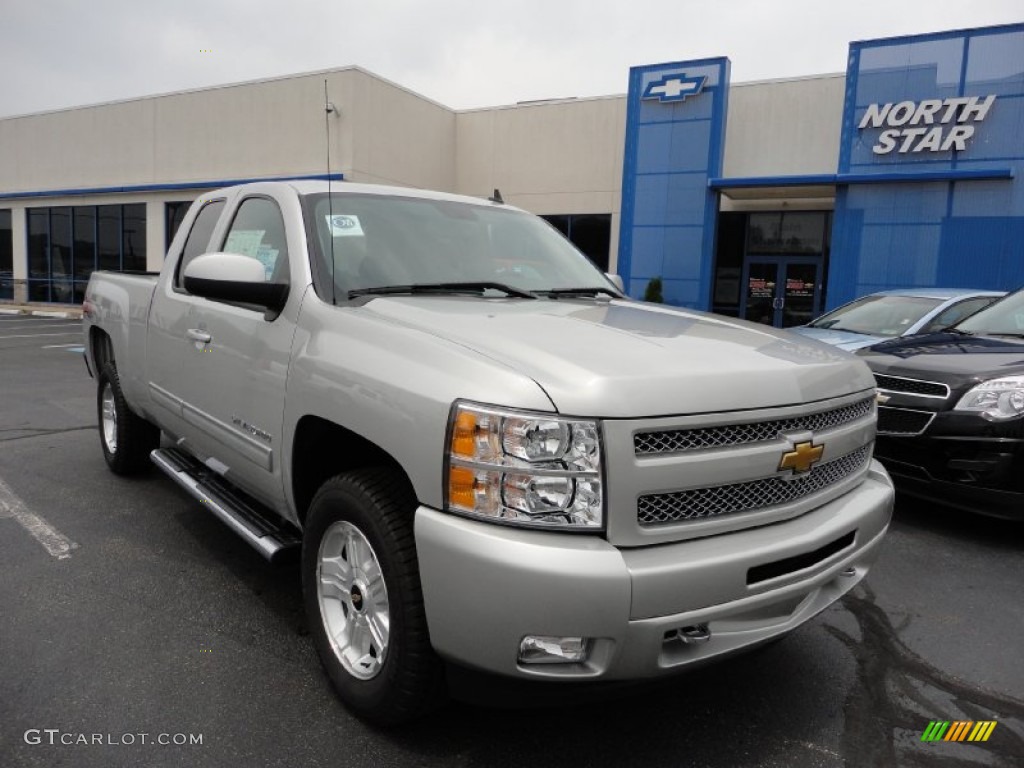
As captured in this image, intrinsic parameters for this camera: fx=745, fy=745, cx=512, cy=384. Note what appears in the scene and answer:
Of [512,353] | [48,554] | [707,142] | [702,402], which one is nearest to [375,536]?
[512,353]

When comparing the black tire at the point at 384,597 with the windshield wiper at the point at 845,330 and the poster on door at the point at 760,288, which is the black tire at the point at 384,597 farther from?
the poster on door at the point at 760,288

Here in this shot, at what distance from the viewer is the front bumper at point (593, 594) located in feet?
A: 6.14

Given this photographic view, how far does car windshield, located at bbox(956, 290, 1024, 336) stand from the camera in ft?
17.2

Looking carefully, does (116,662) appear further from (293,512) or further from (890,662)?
(890,662)

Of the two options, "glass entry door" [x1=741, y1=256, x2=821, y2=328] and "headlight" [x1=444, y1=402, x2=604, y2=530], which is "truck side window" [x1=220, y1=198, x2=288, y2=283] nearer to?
"headlight" [x1=444, y1=402, x2=604, y2=530]

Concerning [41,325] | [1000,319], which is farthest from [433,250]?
[41,325]

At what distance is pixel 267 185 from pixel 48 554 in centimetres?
220

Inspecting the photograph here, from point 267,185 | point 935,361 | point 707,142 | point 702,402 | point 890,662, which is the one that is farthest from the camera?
point 707,142

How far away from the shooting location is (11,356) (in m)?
12.4

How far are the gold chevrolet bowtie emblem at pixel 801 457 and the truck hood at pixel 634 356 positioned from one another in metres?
0.16

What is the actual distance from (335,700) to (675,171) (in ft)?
52.5

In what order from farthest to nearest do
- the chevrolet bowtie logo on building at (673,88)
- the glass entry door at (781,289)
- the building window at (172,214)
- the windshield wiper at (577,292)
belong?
the building window at (172,214) → the glass entry door at (781,289) → the chevrolet bowtie logo on building at (673,88) → the windshield wiper at (577,292)

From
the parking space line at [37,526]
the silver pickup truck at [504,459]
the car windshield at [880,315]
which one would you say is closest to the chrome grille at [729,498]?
→ the silver pickup truck at [504,459]

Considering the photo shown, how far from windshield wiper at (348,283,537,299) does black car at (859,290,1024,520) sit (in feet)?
8.78
